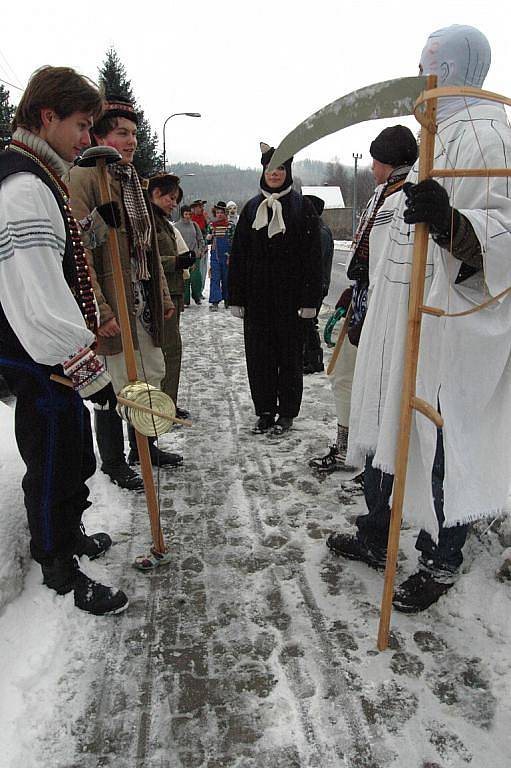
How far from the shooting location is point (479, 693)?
1.95 metres

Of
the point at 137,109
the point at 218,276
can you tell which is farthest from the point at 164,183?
the point at 137,109

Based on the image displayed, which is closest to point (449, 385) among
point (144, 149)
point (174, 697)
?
point (174, 697)

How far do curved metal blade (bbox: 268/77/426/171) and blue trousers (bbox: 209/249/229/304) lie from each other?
885 cm

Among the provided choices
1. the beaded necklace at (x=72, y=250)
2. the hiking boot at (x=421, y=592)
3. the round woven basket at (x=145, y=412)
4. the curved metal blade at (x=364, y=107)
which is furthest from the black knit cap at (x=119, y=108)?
the hiking boot at (x=421, y=592)

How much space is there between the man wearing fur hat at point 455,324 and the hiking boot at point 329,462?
4.73ft

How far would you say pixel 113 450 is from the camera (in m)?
3.58

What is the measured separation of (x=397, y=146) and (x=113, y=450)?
253cm

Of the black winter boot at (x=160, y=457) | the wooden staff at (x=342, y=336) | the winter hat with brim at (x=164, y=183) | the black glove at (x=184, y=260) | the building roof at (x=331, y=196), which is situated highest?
the building roof at (x=331, y=196)

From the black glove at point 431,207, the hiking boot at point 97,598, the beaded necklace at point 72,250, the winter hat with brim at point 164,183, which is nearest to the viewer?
the black glove at point 431,207

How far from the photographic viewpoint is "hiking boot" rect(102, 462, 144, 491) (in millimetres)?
3541

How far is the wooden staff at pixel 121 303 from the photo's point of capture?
2.47 m

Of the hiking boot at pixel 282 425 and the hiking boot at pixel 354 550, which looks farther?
the hiking boot at pixel 282 425

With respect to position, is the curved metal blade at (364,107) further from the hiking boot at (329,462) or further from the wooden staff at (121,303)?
the hiking boot at (329,462)

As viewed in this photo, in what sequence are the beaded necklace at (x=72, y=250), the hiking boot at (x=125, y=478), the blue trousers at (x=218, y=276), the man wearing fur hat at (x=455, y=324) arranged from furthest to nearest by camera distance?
1. the blue trousers at (x=218, y=276)
2. the hiking boot at (x=125, y=478)
3. the beaded necklace at (x=72, y=250)
4. the man wearing fur hat at (x=455, y=324)
